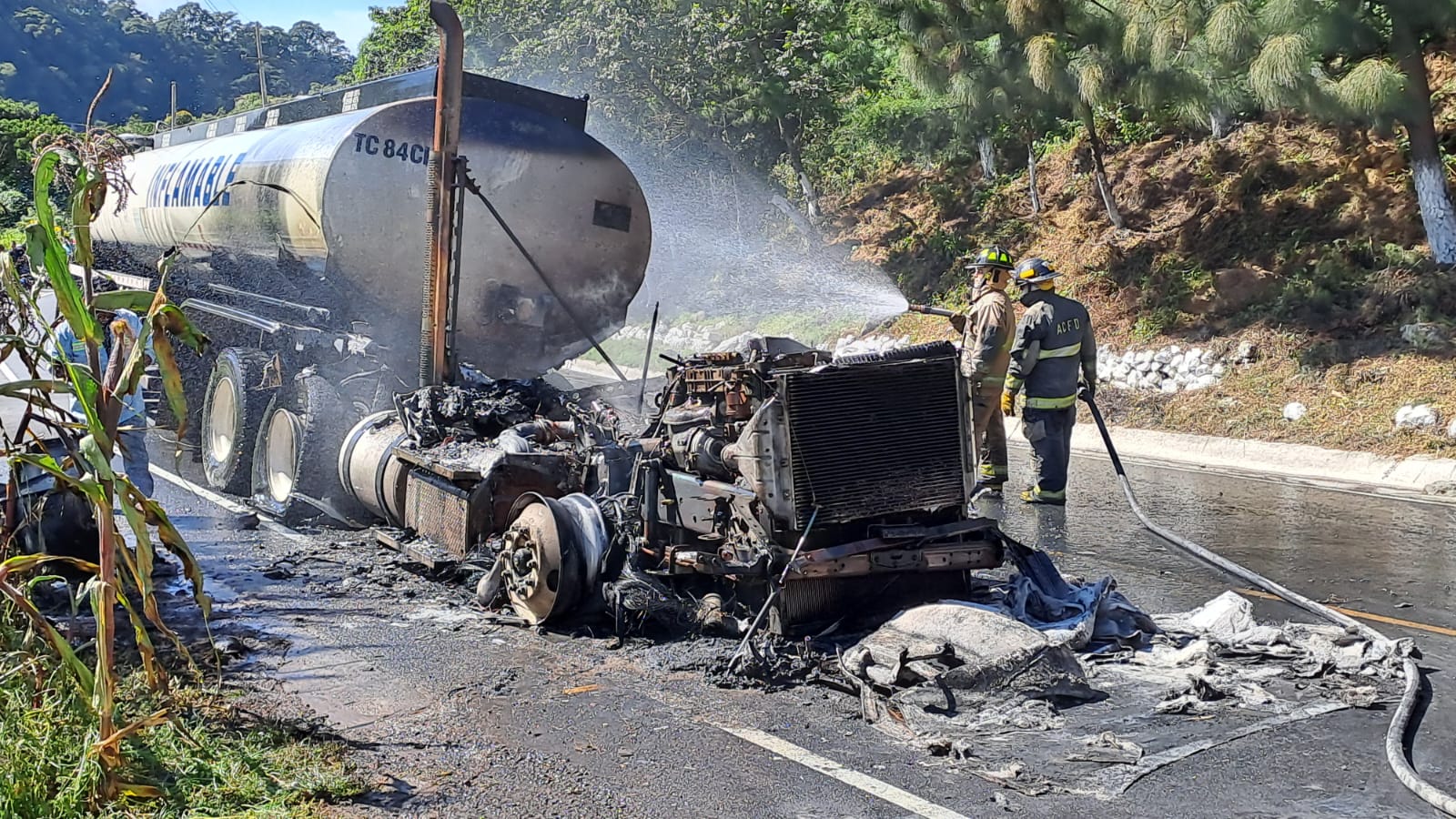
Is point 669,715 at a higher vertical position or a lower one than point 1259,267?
lower

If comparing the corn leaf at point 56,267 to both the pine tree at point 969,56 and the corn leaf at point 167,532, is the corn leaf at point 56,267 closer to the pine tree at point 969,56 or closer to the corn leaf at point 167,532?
the corn leaf at point 167,532

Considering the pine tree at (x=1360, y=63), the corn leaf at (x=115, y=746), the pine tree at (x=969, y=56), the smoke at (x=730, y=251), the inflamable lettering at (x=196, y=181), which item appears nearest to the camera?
the corn leaf at (x=115, y=746)

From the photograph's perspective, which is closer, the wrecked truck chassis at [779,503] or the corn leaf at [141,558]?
the corn leaf at [141,558]

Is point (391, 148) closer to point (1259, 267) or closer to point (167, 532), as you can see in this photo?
point (167, 532)

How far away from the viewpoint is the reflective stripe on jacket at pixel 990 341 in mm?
8953

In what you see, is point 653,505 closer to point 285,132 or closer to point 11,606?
point 11,606

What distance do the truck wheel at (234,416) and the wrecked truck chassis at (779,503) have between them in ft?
14.6

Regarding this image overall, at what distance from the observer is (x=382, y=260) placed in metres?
9.41

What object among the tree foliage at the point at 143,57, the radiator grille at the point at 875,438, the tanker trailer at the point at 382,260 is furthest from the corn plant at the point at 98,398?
the tree foliage at the point at 143,57

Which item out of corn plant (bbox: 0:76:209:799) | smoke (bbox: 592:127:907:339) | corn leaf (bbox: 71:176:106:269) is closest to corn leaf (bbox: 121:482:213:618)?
corn plant (bbox: 0:76:209:799)

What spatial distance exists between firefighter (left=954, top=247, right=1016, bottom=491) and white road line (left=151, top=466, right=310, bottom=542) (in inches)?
186

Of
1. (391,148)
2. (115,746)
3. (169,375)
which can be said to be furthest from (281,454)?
(115,746)

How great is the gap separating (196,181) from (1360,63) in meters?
11.5

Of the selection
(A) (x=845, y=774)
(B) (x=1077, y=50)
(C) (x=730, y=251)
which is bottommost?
(A) (x=845, y=774)
